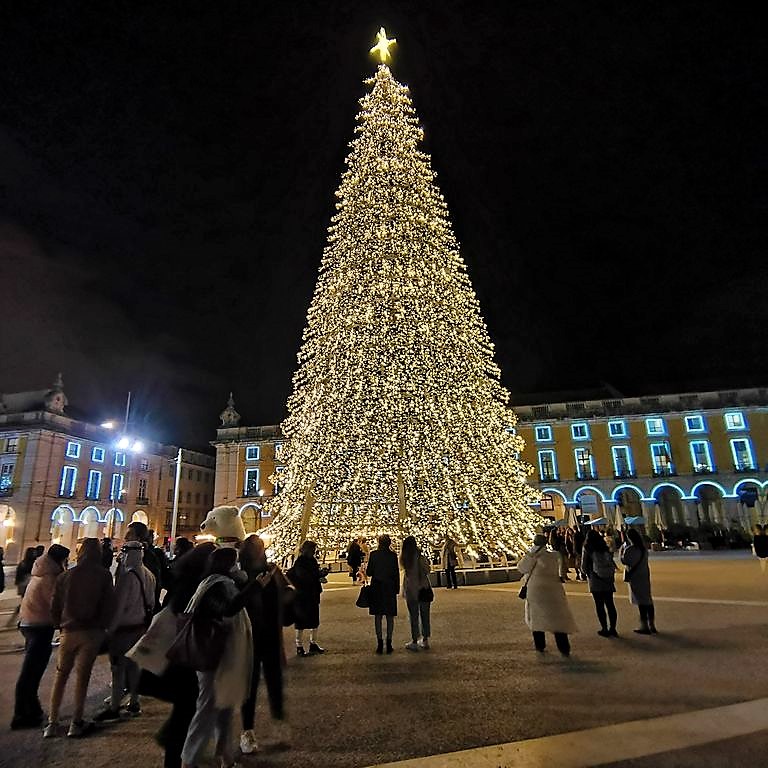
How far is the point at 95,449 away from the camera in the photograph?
50688 millimetres

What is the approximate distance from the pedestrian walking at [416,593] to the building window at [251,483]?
48587 mm

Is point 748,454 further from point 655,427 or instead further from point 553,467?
point 553,467

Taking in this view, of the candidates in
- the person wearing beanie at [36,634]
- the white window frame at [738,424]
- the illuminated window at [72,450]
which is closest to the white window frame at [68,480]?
the illuminated window at [72,450]

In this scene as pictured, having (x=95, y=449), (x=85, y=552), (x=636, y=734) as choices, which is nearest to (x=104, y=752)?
(x=85, y=552)

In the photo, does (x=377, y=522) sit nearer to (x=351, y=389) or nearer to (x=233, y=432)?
(x=351, y=389)

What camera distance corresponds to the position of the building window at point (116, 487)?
51.8 meters

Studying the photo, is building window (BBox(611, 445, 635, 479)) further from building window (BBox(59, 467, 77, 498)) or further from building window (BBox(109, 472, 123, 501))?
building window (BBox(59, 467, 77, 498))

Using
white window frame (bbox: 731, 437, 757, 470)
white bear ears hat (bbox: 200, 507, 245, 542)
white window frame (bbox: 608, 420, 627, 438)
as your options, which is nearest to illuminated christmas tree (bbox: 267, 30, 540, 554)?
white bear ears hat (bbox: 200, 507, 245, 542)

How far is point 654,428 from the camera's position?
48.9 meters

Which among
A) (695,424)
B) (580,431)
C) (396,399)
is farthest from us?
(580,431)

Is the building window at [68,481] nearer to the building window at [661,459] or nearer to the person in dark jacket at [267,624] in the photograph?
the person in dark jacket at [267,624]

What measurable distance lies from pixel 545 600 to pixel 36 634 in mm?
6322

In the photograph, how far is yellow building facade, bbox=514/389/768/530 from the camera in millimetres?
45938

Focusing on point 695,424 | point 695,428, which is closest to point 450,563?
point 695,428
